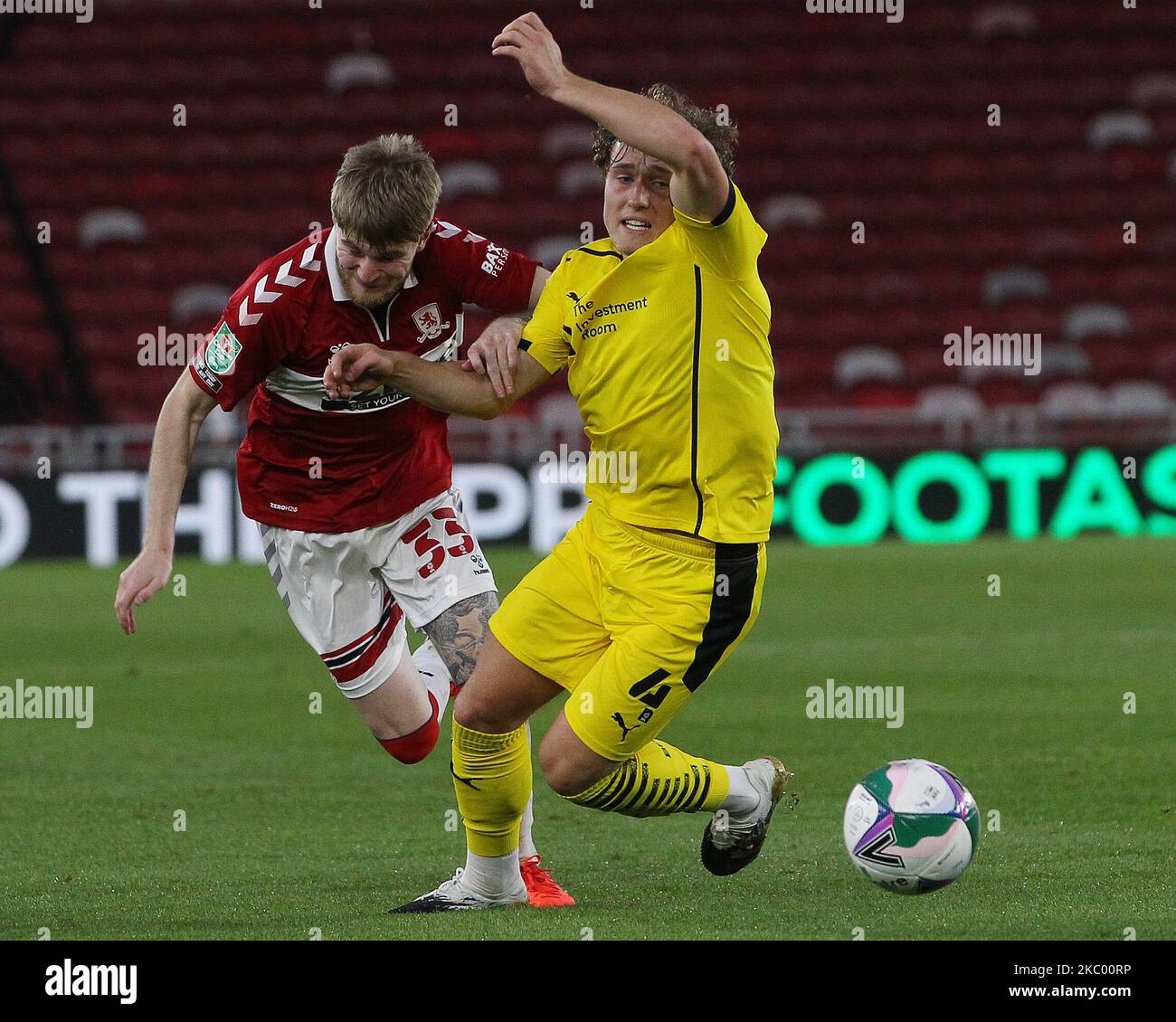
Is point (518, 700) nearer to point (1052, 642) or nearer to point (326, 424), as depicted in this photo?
point (326, 424)

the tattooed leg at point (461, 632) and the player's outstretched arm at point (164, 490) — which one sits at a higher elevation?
the player's outstretched arm at point (164, 490)

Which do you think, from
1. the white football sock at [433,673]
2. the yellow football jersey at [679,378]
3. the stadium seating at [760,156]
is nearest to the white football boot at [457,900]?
the white football sock at [433,673]

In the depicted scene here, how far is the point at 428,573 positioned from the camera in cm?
496

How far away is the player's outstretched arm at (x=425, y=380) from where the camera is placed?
416 cm

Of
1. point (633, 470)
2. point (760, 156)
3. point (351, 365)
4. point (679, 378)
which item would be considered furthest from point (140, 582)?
point (760, 156)

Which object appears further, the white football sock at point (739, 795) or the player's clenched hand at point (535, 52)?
the white football sock at point (739, 795)

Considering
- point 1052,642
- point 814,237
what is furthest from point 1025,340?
point 1052,642

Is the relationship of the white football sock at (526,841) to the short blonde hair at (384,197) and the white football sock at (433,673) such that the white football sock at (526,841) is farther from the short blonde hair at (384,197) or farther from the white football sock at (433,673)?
the short blonde hair at (384,197)

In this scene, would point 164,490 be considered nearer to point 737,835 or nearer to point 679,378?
point 679,378

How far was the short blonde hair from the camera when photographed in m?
4.31

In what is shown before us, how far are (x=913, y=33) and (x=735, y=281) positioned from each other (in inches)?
666

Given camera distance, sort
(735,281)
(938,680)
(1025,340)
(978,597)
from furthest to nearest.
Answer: (1025,340) < (978,597) < (938,680) < (735,281)

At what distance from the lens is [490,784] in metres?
4.45

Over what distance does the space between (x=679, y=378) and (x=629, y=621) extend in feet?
1.85
